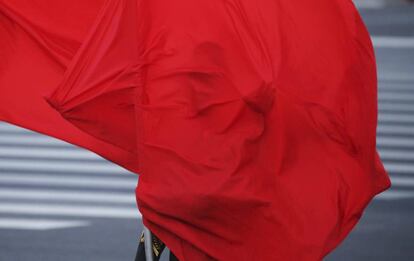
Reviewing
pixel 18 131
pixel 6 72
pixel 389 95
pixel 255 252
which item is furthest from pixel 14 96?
pixel 389 95

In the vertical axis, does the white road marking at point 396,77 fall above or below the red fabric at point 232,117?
below

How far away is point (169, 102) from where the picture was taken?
5789mm

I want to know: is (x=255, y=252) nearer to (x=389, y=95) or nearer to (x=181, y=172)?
(x=181, y=172)

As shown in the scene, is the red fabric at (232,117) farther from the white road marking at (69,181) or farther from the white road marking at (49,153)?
the white road marking at (49,153)

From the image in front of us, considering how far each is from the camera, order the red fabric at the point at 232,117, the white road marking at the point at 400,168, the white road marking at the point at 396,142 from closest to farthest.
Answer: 1. the red fabric at the point at 232,117
2. the white road marking at the point at 400,168
3. the white road marking at the point at 396,142

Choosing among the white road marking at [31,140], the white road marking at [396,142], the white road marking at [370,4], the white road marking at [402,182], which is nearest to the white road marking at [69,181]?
the white road marking at [31,140]

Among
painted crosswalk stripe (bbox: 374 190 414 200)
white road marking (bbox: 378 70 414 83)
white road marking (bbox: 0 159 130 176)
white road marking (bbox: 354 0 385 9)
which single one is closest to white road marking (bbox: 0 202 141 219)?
white road marking (bbox: 0 159 130 176)

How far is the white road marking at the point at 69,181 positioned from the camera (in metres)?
11.0

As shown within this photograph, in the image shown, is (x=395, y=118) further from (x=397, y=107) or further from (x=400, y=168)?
(x=400, y=168)

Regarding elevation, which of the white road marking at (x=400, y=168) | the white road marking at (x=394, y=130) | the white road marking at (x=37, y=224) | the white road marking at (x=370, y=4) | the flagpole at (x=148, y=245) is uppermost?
the flagpole at (x=148, y=245)

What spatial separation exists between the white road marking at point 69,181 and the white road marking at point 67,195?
0.20 metres

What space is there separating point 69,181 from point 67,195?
1.54ft

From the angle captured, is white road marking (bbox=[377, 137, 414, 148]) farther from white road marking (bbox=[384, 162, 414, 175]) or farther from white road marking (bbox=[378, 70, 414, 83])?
white road marking (bbox=[378, 70, 414, 83])

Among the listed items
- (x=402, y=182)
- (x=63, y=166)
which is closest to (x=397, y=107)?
(x=402, y=182)
